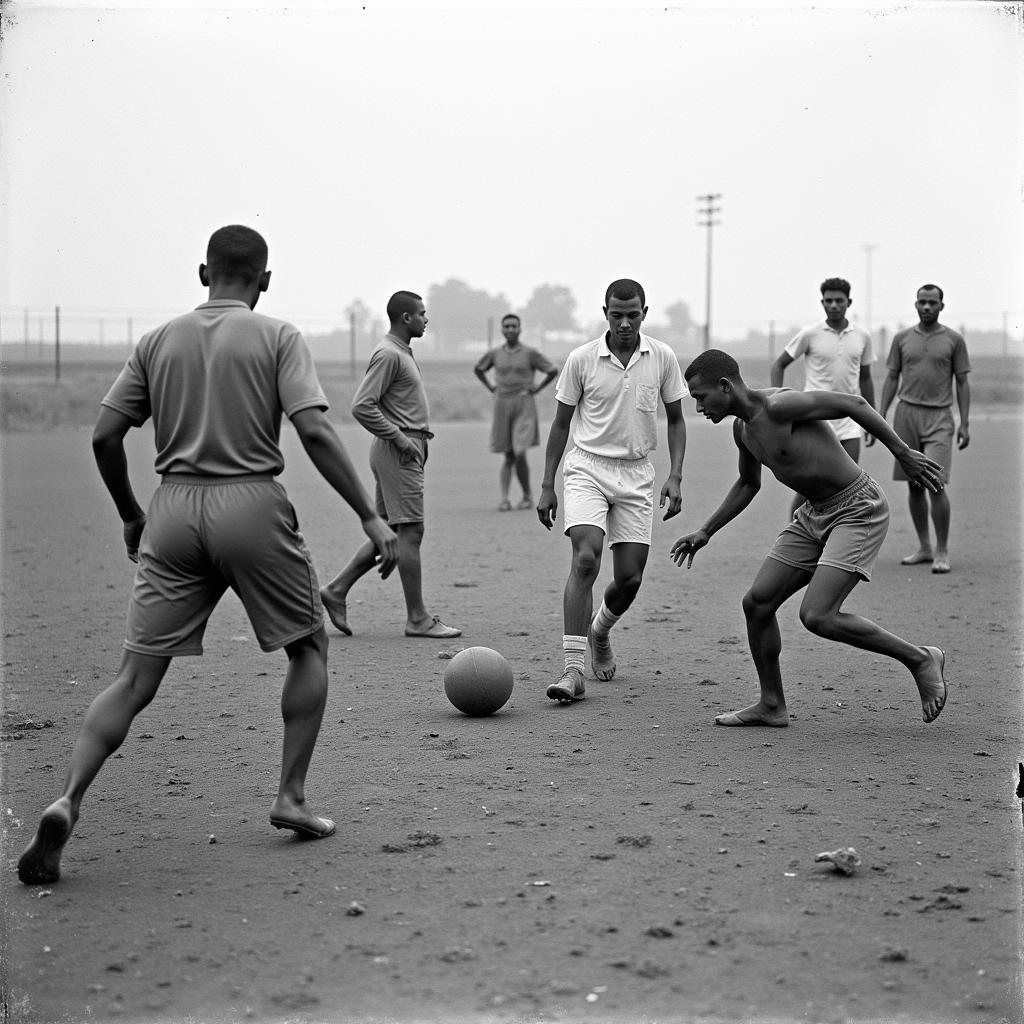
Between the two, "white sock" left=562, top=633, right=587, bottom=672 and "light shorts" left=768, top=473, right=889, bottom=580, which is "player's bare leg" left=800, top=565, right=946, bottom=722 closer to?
"light shorts" left=768, top=473, right=889, bottom=580

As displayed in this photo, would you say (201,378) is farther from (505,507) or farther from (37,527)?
(505,507)

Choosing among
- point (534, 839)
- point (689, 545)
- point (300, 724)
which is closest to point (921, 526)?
point (689, 545)

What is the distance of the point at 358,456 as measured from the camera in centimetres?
2647

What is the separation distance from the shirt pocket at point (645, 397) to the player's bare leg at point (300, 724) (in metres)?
3.17

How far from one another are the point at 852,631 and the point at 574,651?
5.15 ft

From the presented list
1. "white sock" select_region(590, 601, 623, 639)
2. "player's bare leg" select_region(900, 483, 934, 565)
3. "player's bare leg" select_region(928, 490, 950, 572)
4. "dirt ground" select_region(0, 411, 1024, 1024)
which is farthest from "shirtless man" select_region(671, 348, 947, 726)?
"player's bare leg" select_region(900, 483, 934, 565)

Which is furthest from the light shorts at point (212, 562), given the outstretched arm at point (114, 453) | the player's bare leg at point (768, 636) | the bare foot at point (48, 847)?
the player's bare leg at point (768, 636)

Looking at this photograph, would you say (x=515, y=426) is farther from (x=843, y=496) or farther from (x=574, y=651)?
(x=843, y=496)

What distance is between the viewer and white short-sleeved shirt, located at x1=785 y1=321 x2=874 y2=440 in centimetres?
1217

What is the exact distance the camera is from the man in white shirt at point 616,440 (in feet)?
25.6

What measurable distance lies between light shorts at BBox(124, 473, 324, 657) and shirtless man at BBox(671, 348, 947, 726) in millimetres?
2427

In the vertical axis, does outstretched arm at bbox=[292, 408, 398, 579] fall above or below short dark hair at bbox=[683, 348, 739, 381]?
below

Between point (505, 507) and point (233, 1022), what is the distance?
1409 centimetres

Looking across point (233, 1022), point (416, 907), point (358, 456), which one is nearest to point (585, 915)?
point (416, 907)
